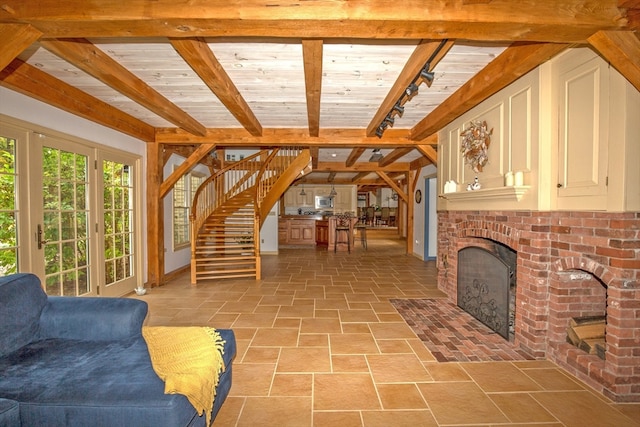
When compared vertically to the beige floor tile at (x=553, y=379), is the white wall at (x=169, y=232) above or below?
above

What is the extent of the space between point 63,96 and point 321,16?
2.83 meters

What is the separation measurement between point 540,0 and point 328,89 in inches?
71.9

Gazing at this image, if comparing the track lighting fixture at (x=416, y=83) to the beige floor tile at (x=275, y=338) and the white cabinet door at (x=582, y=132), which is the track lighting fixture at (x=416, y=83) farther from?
the beige floor tile at (x=275, y=338)

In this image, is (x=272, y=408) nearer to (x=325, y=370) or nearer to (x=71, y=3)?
(x=325, y=370)

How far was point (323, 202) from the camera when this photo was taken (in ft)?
38.9

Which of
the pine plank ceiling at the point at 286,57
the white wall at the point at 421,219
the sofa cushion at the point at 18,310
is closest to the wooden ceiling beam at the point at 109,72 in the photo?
the pine plank ceiling at the point at 286,57

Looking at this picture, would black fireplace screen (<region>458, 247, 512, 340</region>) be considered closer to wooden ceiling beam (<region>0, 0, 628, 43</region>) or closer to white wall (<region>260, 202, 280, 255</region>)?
wooden ceiling beam (<region>0, 0, 628, 43</region>)

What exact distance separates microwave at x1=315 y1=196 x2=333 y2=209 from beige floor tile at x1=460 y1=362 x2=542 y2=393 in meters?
9.65

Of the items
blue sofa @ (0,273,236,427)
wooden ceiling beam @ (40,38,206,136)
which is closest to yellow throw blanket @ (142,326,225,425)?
blue sofa @ (0,273,236,427)

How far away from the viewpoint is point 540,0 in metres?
1.56

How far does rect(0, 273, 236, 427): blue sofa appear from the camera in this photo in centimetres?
125

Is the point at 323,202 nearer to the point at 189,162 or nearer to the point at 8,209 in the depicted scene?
the point at 189,162

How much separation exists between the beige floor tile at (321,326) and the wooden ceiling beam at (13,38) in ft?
9.37

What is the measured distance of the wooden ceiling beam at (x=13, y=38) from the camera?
5.39 feet
